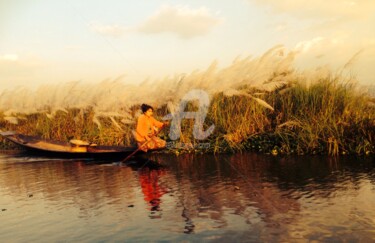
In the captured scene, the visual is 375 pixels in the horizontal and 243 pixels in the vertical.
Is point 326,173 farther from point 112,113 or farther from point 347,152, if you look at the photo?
point 112,113

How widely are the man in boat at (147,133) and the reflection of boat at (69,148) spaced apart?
1.13 ft

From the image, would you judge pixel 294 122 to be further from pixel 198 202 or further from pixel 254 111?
pixel 198 202

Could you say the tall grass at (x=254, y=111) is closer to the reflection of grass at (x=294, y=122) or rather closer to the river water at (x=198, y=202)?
the reflection of grass at (x=294, y=122)

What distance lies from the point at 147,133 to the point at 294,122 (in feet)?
13.0

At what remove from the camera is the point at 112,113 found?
48.1 ft

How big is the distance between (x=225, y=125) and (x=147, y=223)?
24.4ft

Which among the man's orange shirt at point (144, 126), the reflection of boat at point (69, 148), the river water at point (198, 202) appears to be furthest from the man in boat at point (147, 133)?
the river water at point (198, 202)

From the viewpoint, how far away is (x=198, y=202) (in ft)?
23.8

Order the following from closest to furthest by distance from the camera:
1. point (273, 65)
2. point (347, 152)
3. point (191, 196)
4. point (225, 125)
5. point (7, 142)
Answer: point (191, 196)
point (347, 152)
point (225, 125)
point (273, 65)
point (7, 142)

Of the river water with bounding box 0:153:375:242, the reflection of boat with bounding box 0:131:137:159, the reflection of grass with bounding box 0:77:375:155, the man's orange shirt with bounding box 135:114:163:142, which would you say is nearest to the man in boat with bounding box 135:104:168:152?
the man's orange shirt with bounding box 135:114:163:142

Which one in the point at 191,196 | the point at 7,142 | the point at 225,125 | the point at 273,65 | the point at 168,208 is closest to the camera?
the point at 168,208

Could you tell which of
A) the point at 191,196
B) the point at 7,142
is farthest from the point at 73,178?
the point at 7,142

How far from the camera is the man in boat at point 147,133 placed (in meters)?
12.0

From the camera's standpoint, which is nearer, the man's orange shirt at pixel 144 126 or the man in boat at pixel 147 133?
the man in boat at pixel 147 133
